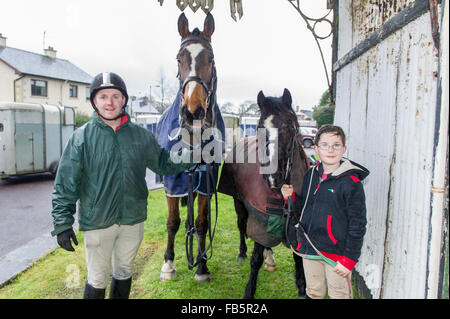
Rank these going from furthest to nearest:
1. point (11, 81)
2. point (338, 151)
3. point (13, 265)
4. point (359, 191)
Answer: point (11, 81) < point (13, 265) < point (338, 151) < point (359, 191)

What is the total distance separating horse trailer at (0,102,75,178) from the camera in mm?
9141

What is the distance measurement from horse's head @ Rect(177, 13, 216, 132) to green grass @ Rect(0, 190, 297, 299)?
1.95 metres

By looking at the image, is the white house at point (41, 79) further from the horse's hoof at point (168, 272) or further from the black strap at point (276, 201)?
the black strap at point (276, 201)

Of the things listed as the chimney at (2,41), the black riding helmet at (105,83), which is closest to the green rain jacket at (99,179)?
the black riding helmet at (105,83)

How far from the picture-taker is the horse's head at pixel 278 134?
7.39 ft

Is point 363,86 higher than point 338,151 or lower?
higher

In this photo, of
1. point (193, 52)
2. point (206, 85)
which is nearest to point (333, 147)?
Result: point (206, 85)

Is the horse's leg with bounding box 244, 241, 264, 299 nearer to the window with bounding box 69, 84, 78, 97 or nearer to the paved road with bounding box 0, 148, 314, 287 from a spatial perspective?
the paved road with bounding box 0, 148, 314, 287

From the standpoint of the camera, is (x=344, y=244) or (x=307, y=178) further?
(x=307, y=178)

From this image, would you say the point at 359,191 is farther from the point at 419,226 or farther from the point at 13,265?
the point at 13,265

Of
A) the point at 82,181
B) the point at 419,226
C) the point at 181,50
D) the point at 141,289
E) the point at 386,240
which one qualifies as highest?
the point at 181,50

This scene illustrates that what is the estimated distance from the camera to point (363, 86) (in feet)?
9.63

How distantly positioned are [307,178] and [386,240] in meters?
0.80

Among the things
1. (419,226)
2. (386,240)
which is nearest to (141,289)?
(386,240)
